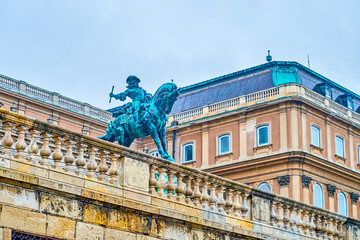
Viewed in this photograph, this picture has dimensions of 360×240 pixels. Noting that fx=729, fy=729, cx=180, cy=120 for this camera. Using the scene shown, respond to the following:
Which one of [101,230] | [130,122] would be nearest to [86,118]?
[130,122]

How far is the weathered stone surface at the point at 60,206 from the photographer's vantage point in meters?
10.3

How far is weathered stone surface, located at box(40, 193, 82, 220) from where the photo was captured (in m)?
10.3

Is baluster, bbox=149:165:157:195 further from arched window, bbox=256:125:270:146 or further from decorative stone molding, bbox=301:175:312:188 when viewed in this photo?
arched window, bbox=256:125:270:146

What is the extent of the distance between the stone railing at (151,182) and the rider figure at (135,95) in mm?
4382

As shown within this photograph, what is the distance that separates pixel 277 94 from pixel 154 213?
127 feet

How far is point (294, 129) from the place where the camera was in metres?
48.1

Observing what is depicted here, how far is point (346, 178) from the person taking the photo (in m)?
51.4

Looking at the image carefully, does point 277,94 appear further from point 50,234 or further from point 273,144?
point 50,234

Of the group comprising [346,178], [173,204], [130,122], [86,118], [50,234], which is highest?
[86,118]

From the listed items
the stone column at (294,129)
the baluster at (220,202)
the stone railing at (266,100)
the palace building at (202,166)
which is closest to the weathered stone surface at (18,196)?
the palace building at (202,166)

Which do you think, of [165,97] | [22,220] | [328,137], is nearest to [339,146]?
[328,137]

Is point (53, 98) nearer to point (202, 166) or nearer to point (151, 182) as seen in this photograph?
point (202, 166)

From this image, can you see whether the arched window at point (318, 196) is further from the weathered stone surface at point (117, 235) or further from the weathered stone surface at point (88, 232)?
the weathered stone surface at point (88, 232)

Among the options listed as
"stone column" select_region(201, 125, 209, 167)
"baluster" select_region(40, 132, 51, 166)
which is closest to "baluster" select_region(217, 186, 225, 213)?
"baluster" select_region(40, 132, 51, 166)
